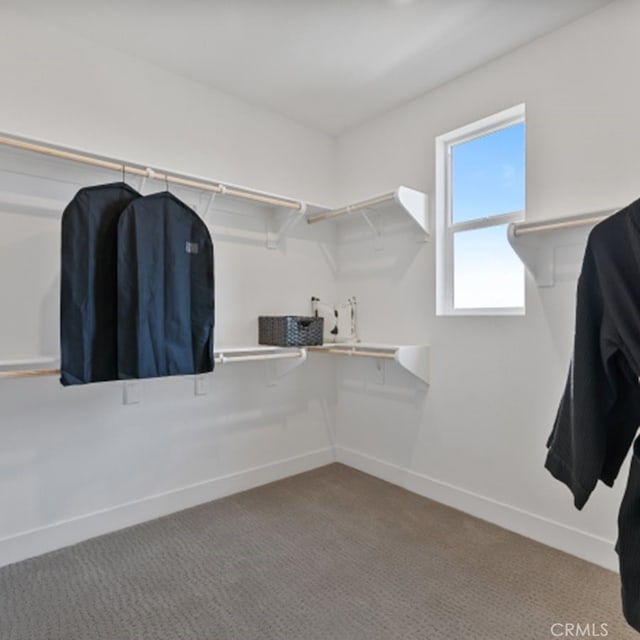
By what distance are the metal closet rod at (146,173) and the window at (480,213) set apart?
934 millimetres

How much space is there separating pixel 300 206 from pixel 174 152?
79 centimetres

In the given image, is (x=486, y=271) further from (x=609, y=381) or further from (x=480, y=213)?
(x=609, y=381)

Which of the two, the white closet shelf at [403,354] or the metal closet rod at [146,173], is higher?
the metal closet rod at [146,173]

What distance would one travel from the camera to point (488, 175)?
100 inches

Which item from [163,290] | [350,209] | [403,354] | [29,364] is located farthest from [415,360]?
[29,364]

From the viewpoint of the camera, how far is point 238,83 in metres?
2.61

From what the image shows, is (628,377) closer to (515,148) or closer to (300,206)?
(515,148)

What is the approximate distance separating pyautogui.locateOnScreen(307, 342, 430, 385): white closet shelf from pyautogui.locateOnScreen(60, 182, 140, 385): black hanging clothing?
1.23m

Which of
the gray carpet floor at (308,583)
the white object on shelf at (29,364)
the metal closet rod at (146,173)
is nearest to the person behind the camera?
the gray carpet floor at (308,583)

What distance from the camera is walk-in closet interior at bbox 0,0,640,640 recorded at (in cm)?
183

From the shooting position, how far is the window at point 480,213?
7.88ft

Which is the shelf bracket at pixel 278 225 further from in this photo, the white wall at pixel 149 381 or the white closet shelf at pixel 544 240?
the white closet shelf at pixel 544 240

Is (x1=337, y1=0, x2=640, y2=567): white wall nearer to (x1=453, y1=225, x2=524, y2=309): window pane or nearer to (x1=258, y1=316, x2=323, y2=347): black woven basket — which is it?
(x1=453, y1=225, x2=524, y2=309): window pane

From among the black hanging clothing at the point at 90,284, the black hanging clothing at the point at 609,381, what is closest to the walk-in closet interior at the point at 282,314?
the black hanging clothing at the point at 90,284
